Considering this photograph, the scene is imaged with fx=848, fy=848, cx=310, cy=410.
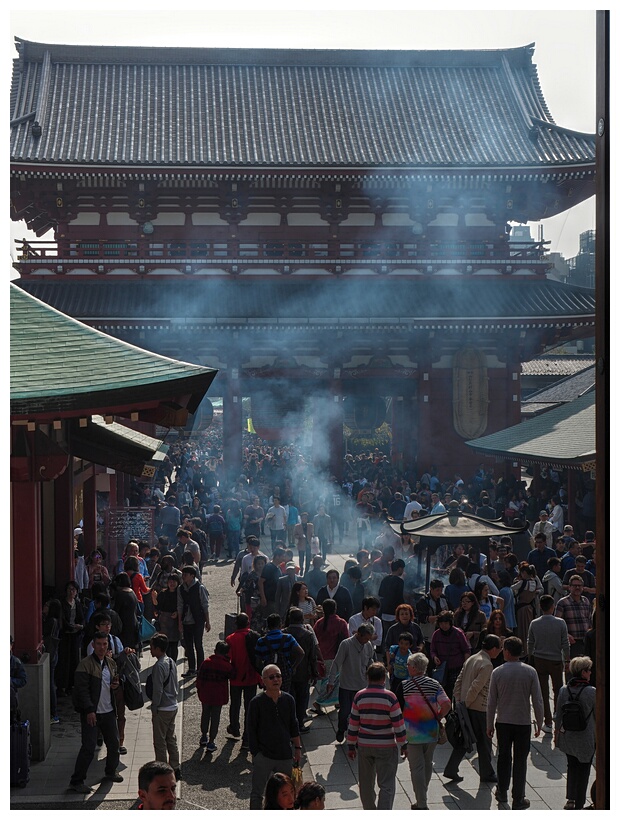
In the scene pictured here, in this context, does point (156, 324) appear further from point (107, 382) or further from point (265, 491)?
point (107, 382)

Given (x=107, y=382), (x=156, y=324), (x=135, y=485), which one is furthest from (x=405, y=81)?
(x=107, y=382)

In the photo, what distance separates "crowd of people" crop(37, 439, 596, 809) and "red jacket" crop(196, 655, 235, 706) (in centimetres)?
1

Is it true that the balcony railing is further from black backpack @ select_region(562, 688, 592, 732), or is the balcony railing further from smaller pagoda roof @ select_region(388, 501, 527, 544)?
black backpack @ select_region(562, 688, 592, 732)

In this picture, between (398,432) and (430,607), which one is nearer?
(430,607)

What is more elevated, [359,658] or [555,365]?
[555,365]

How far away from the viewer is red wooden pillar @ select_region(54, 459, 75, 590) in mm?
10992

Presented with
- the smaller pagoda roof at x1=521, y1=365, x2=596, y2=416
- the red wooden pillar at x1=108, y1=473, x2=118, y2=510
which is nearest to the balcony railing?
the red wooden pillar at x1=108, y1=473, x2=118, y2=510

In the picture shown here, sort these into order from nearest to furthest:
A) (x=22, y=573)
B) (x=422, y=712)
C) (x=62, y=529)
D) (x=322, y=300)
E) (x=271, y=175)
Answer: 1. (x=422, y=712)
2. (x=22, y=573)
3. (x=62, y=529)
4. (x=271, y=175)
5. (x=322, y=300)

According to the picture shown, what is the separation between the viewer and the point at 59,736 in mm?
8633

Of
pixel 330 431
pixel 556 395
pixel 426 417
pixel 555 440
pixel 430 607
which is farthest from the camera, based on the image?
pixel 556 395

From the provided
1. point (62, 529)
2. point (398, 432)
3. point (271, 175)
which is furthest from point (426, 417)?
point (62, 529)

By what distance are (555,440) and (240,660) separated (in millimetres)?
9784

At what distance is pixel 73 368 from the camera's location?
7371 millimetres

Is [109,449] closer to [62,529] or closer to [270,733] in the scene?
[62,529]
